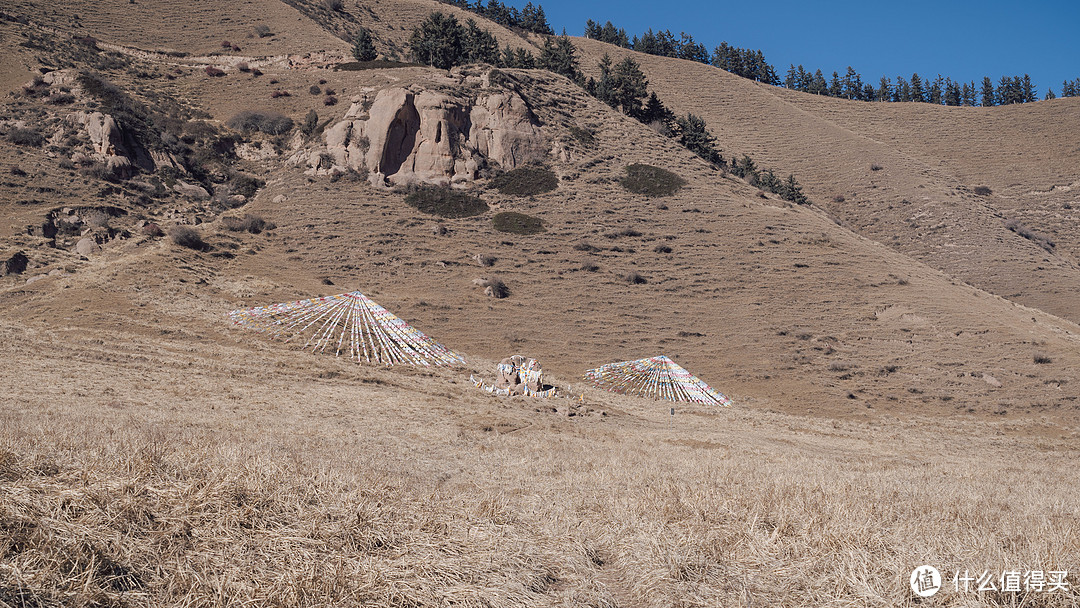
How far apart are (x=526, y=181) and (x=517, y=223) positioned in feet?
19.3

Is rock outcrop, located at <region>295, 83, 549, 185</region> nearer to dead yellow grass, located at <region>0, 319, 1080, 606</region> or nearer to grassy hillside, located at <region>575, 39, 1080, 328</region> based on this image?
grassy hillside, located at <region>575, 39, 1080, 328</region>

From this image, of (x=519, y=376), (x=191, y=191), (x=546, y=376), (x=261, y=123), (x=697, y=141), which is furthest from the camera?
(x=697, y=141)

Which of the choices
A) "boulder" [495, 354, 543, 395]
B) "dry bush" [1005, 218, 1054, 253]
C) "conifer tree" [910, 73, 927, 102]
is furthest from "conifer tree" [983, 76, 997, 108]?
"boulder" [495, 354, 543, 395]

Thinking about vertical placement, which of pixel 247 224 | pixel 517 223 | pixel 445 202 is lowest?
pixel 247 224

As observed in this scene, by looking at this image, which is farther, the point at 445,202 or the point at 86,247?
the point at 445,202

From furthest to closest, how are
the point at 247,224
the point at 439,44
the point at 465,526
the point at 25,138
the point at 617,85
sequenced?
the point at 617,85 < the point at 439,44 < the point at 25,138 < the point at 247,224 < the point at 465,526

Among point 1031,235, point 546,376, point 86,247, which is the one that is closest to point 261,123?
point 86,247

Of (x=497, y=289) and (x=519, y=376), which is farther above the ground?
(x=497, y=289)

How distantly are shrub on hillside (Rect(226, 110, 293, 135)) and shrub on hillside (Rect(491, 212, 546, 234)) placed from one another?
879 inches

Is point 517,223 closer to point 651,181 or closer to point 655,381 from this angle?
point 651,181

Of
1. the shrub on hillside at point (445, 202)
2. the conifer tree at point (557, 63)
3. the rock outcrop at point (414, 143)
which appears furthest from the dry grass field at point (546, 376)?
the conifer tree at point (557, 63)

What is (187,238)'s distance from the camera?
Result: 113 feet

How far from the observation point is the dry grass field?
461cm

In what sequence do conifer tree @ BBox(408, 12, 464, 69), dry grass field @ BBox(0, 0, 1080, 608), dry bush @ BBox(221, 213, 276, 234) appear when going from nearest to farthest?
dry grass field @ BBox(0, 0, 1080, 608), dry bush @ BBox(221, 213, 276, 234), conifer tree @ BBox(408, 12, 464, 69)
